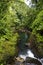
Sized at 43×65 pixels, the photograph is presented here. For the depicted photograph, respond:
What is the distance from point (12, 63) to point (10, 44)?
1.53m

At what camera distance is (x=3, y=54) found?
13.5m

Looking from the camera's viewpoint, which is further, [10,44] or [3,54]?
[10,44]

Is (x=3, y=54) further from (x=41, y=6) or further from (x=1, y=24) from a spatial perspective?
(x=41, y=6)

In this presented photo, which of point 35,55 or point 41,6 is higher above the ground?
point 41,6

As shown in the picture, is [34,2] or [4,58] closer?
[4,58]

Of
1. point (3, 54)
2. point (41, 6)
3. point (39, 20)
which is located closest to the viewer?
point (3, 54)

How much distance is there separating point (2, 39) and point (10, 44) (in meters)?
0.74

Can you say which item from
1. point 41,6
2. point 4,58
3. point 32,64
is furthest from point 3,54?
point 41,6

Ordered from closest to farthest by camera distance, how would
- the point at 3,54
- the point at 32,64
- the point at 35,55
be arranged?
the point at 3,54, the point at 32,64, the point at 35,55

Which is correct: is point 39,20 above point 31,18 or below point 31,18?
above

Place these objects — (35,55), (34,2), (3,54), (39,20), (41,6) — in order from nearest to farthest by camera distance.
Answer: (3,54)
(35,55)
(39,20)
(41,6)
(34,2)

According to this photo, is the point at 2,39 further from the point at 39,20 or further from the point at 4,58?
A: the point at 39,20

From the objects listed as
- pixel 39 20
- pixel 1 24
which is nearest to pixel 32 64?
pixel 1 24

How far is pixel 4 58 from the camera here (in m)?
13.6
